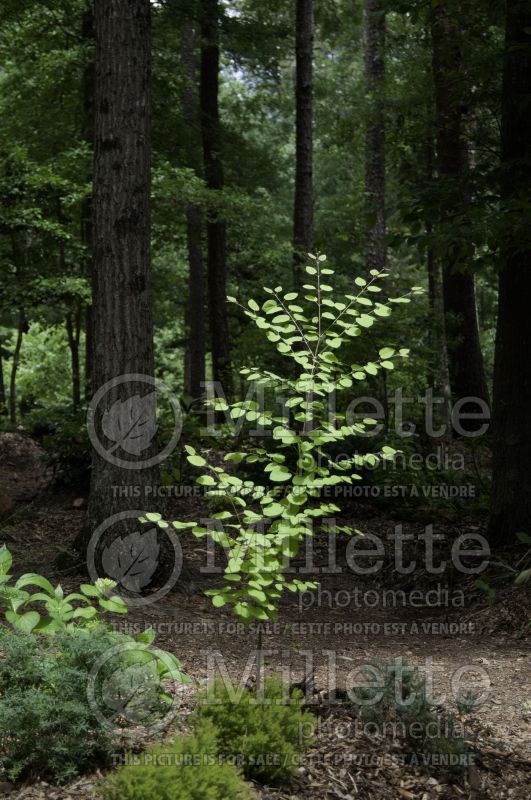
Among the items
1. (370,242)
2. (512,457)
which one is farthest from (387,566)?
(370,242)

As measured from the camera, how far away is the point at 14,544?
7.38 m

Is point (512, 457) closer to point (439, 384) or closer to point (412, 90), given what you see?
point (439, 384)

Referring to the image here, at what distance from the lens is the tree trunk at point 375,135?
13613mm

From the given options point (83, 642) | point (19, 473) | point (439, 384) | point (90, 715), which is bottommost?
point (90, 715)

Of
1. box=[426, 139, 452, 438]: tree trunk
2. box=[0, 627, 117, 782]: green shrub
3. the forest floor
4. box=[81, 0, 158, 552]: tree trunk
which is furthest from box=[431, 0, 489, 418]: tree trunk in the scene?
box=[0, 627, 117, 782]: green shrub

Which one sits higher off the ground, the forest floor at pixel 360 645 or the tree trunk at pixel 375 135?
the tree trunk at pixel 375 135

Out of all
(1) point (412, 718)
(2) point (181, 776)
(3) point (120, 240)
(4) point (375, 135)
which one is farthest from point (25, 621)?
(4) point (375, 135)

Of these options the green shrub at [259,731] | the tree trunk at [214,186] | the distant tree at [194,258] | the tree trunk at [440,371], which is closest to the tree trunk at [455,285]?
the tree trunk at [440,371]

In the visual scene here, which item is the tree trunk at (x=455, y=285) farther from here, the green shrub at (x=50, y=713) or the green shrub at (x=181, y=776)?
the green shrub at (x=181, y=776)

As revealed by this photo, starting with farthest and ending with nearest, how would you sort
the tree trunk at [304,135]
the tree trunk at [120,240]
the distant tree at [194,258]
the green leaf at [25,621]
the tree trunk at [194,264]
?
the tree trunk at [194,264] < the distant tree at [194,258] < the tree trunk at [304,135] < the tree trunk at [120,240] < the green leaf at [25,621]

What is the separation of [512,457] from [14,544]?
438cm

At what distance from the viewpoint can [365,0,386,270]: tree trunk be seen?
13.6m

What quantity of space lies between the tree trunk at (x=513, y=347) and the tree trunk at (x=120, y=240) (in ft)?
9.32

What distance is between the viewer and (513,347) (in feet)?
22.5
